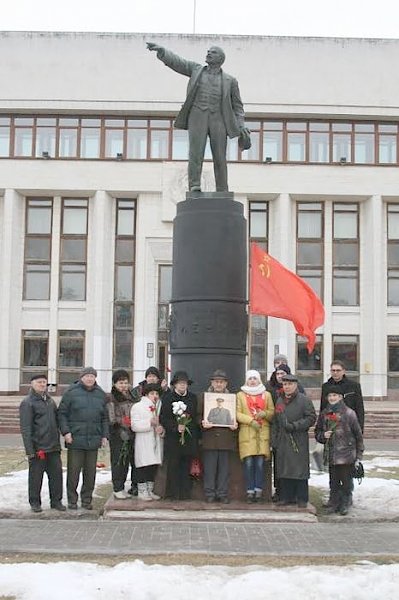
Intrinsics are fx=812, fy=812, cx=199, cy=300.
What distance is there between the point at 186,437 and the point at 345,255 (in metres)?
30.4

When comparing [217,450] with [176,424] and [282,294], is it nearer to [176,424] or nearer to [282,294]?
[176,424]

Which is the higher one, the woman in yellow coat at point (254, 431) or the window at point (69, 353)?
the window at point (69, 353)

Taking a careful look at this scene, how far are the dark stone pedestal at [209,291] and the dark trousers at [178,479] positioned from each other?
103 cm

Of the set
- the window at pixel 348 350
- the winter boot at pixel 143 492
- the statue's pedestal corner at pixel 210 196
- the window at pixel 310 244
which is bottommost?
the winter boot at pixel 143 492

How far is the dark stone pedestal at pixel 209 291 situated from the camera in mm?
10461

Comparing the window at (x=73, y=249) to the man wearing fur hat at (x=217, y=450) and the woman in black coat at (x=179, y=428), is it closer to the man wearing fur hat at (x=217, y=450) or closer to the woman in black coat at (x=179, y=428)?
the woman in black coat at (x=179, y=428)

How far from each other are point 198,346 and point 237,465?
1579 millimetres

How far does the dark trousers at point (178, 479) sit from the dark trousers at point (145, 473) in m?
0.24

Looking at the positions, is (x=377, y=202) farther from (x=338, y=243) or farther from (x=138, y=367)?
(x=138, y=367)

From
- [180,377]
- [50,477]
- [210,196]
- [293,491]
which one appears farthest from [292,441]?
[210,196]

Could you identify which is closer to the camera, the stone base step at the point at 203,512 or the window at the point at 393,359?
the stone base step at the point at 203,512

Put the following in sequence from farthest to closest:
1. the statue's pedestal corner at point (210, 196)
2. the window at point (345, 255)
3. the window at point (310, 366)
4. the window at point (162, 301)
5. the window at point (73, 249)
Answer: the window at point (345, 255), the window at point (73, 249), the window at point (310, 366), the window at point (162, 301), the statue's pedestal corner at point (210, 196)

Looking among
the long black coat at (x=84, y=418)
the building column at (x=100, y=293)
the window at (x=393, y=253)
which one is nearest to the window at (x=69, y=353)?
the building column at (x=100, y=293)

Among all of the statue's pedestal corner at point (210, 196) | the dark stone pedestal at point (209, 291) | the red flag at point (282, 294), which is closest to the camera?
the dark stone pedestal at point (209, 291)
